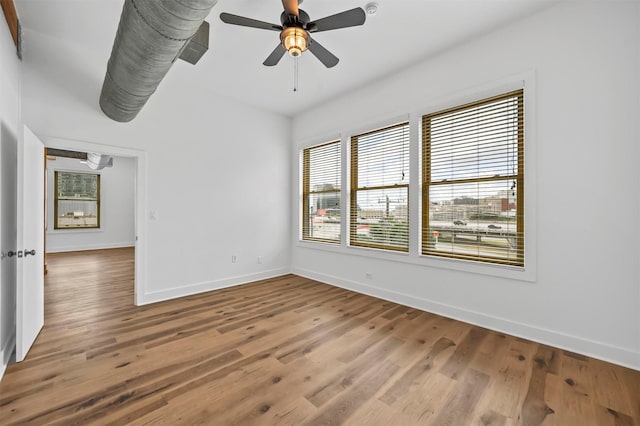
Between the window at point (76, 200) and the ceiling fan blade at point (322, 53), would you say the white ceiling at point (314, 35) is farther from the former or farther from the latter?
the window at point (76, 200)

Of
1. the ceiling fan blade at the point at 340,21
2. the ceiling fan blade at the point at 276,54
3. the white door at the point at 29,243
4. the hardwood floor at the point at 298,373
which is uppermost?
the ceiling fan blade at the point at 340,21

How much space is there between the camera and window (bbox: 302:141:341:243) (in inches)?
191

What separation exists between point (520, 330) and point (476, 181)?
1.61 meters

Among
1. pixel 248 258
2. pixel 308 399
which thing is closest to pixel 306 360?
pixel 308 399

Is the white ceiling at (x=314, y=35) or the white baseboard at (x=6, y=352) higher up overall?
the white ceiling at (x=314, y=35)

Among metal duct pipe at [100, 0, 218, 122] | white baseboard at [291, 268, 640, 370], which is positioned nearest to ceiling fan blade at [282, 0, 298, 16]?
metal duct pipe at [100, 0, 218, 122]

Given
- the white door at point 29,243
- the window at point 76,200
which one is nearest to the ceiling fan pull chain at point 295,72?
the white door at point 29,243

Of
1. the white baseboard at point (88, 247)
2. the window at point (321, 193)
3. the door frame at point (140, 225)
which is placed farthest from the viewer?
the white baseboard at point (88, 247)

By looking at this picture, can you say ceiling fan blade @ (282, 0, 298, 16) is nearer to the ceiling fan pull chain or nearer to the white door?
the ceiling fan pull chain

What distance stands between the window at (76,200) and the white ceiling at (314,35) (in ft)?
24.0

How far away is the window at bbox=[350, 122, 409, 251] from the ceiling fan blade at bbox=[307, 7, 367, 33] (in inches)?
71.6

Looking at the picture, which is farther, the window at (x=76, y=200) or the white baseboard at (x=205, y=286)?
the window at (x=76, y=200)

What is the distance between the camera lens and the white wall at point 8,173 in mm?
2285

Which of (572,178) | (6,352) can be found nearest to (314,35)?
(572,178)
